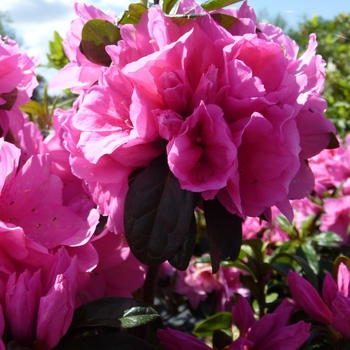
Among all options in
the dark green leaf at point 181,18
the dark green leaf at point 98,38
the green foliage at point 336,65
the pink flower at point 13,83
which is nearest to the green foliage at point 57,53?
the pink flower at point 13,83

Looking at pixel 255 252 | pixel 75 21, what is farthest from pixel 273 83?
pixel 255 252

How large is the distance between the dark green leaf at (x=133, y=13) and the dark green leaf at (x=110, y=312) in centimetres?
39

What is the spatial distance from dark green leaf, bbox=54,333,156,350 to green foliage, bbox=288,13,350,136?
4.72ft

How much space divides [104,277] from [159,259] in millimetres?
228

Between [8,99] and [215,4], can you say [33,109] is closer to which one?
[8,99]

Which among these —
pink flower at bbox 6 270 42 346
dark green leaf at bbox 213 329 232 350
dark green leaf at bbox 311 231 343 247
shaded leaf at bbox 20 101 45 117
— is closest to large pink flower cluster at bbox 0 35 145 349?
pink flower at bbox 6 270 42 346

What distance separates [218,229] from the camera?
2.23 feet

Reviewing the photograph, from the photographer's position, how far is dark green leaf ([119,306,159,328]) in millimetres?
629

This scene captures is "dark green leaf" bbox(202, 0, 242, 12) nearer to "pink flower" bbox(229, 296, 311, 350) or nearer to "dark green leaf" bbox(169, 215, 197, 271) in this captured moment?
"dark green leaf" bbox(169, 215, 197, 271)

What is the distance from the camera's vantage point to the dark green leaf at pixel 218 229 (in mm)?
679

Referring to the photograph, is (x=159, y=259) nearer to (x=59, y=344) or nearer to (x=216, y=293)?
(x=59, y=344)

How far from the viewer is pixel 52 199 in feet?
2.52

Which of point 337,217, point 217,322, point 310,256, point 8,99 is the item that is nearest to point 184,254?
point 8,99

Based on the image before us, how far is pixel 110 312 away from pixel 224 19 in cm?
43
